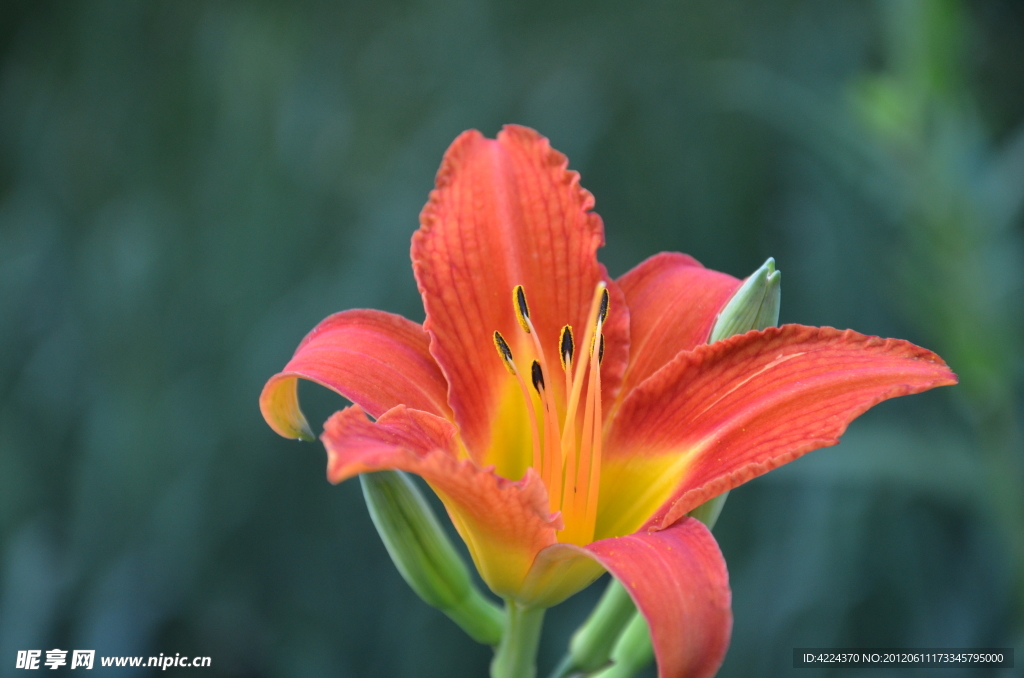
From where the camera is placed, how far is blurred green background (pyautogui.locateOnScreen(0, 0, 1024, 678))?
140 cm

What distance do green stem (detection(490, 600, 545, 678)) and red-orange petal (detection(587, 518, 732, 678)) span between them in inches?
6.6

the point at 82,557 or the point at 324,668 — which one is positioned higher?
the point at 82,557

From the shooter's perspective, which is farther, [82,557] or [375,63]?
[375,63]

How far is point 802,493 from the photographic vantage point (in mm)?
1645

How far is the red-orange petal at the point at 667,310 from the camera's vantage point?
2.82 feet

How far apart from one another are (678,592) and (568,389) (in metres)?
0.27

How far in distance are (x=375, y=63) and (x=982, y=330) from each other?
1.57m

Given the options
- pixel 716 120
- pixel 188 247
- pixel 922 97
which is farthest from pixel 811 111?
pixel 188 247

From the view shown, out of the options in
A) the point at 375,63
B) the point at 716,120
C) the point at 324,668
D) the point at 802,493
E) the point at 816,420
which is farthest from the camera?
the point at 375,63

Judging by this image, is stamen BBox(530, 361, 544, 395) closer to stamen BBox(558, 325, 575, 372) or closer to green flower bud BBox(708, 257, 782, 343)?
stamen BBox(558, 325, 575, 372)

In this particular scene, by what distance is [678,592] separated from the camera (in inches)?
24.0

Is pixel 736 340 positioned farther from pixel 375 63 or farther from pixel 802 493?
pixel 375 63

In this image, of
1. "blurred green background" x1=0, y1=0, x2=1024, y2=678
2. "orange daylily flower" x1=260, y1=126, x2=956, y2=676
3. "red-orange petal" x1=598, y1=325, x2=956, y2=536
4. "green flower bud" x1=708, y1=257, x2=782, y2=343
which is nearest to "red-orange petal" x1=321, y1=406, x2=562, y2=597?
"orange daylily flower" x1=260, y1=126, x2=956, y2=676

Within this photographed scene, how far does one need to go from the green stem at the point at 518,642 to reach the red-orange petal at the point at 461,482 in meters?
0.04
